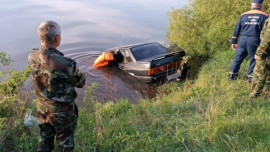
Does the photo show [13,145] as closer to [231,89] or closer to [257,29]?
[231,89]

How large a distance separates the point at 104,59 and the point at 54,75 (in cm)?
718

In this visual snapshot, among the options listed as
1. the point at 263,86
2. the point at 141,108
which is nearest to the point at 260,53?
the point at 263,86

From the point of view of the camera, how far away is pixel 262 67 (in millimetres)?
4602

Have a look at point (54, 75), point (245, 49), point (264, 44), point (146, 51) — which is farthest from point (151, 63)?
point (54, 75)

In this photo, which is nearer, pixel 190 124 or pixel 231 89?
pixel 190 124

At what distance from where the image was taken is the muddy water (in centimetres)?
900

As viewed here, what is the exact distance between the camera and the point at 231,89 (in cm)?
529

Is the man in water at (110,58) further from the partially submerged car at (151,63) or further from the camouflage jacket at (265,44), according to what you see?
the camouflage jacket at (265,44)

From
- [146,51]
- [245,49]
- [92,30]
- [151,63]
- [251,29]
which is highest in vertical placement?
[251,29]

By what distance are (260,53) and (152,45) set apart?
4826 millimetres

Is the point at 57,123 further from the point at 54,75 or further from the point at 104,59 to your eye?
the point at 104,59

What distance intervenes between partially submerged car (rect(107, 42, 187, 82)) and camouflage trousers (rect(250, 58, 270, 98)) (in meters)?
2.52

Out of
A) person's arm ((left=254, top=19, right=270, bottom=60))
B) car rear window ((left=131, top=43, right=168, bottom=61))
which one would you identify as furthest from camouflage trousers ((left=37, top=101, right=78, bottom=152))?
car rear window ((left=131, top=43, right=168, bottom=61))

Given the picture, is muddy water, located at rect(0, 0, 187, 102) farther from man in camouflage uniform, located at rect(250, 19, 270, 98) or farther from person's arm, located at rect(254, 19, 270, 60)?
person's arm, located at rect(254, 19, 270, 60)
